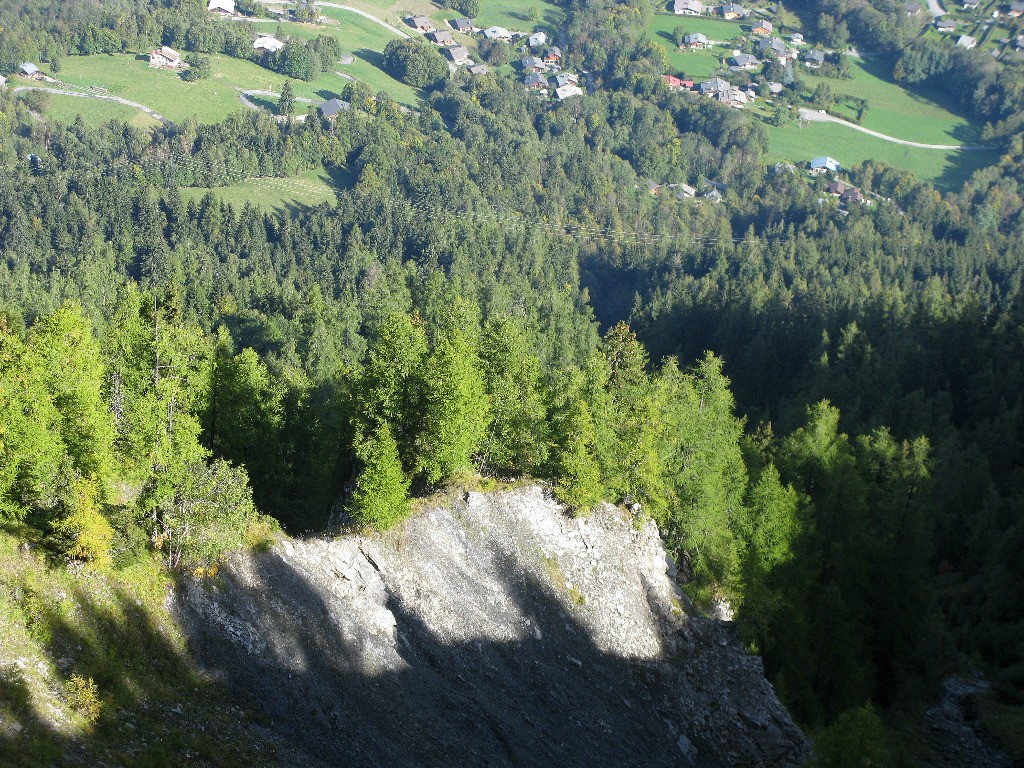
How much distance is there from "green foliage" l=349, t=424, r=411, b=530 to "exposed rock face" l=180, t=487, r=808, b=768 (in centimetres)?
123

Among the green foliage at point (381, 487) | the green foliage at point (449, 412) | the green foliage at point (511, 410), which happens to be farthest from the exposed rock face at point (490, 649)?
the green foliage at point (511, 410)

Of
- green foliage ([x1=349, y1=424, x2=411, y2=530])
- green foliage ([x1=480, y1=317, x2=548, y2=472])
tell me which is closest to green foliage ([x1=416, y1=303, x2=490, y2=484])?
green foliage ([x1=480, y1=317, x2=548, y2=472])

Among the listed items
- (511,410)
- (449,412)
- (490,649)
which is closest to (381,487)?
(449,412)

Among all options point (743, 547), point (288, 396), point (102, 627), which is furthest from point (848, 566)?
point (102, 627)

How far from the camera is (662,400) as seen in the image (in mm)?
60781

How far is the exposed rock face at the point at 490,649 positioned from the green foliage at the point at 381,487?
1226mm

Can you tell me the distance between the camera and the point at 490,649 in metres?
45.6

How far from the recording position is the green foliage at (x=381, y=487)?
45.1 m

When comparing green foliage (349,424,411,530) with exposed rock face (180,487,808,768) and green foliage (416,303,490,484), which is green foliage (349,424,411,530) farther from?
green foliage (416,303,490,484)

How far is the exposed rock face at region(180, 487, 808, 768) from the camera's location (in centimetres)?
3638

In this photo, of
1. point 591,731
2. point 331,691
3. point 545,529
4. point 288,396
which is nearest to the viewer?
point 331,691

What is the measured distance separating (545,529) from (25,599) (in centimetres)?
2873

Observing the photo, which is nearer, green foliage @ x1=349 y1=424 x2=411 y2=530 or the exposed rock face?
the exposed rock face

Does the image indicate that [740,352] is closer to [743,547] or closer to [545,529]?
[743,547]
